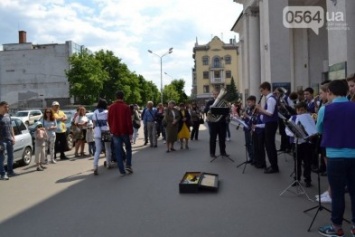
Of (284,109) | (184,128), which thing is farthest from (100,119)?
(184,128)

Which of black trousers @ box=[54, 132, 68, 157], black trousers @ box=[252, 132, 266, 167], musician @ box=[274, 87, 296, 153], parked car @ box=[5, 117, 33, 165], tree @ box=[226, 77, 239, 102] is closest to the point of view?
musician @ box=[274, 87, 296, 153]

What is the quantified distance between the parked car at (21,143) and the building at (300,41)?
32.6 ft

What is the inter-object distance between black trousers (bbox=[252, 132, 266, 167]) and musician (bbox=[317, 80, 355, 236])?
524cm

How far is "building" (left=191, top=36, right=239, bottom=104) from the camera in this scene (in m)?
114

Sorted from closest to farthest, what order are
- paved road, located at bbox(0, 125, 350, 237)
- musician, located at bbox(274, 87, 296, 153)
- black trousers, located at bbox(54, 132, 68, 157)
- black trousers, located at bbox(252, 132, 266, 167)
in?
1. paved road, located at bbox(0, 125, 350, 237)
2. musician, located at bbox(274, 87, 296, 153)
3. black trousers, located at bbox(252, 132, 266, 167)
4. black trousers, located at bbox(54, 132, 68, 157)

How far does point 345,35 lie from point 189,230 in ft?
33.4

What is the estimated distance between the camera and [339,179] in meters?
5.09

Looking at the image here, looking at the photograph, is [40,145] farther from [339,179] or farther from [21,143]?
[339,179]

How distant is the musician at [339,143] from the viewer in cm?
498

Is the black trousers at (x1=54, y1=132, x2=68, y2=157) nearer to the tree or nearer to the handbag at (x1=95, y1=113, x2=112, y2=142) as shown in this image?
the handbag at (x1=95, y1=113, x2=112, y2=142)

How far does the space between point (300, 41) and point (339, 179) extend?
25.4 m

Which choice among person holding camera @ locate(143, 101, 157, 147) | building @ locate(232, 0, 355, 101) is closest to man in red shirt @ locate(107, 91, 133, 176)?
building @ locate(232, 0, 355, 101)

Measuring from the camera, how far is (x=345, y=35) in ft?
44.5

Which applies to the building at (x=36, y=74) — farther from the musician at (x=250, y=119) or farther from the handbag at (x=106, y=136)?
the musician at (x=250, y=119)
